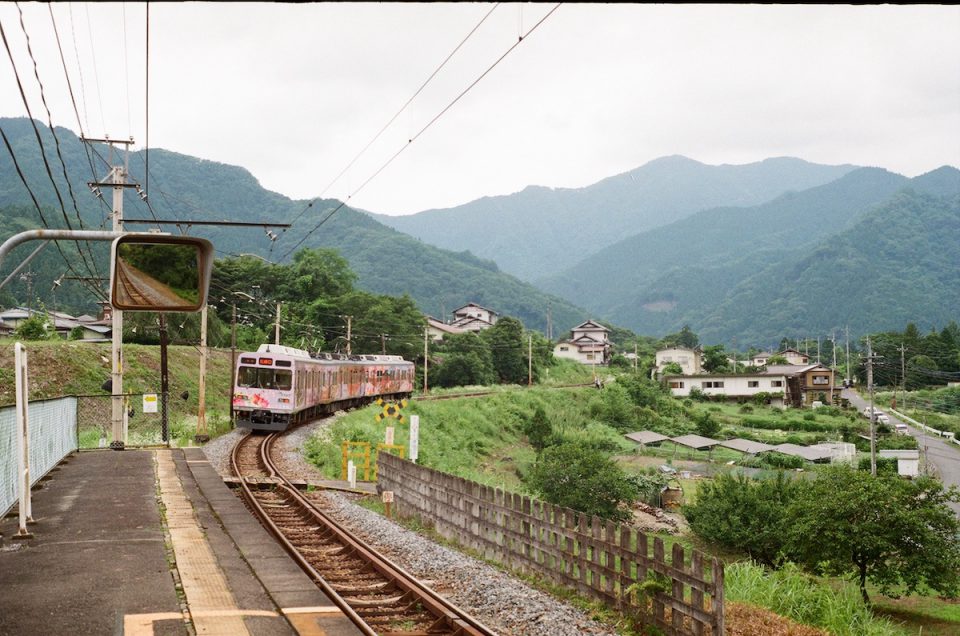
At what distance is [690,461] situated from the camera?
4272cm

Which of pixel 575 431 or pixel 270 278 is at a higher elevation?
pixel 270 278

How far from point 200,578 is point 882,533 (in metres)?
16.2

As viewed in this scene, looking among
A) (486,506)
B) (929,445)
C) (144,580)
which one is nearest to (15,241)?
(144,580)

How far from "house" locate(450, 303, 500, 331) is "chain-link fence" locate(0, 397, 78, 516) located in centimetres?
8329

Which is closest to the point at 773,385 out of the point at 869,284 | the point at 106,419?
the point at 106,419

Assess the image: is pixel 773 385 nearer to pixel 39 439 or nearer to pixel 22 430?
pixel 39 439

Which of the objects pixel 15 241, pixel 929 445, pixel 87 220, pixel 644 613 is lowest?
pixel 929 445

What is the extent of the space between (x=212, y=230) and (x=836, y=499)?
459 feet

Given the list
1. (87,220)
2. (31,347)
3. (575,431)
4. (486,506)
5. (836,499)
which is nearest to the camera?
(486,506)

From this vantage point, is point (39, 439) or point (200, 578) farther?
point (39, 439)

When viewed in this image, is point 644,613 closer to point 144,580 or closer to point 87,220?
point 144,580

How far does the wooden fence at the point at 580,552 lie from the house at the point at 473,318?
8923cm

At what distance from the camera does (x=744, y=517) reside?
80.9 ft

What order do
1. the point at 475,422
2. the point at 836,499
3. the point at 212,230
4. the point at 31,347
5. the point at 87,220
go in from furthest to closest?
the point at 212,230
the point at 87,220
the point at 475,422
the point at 31,347
the point at 836,499
